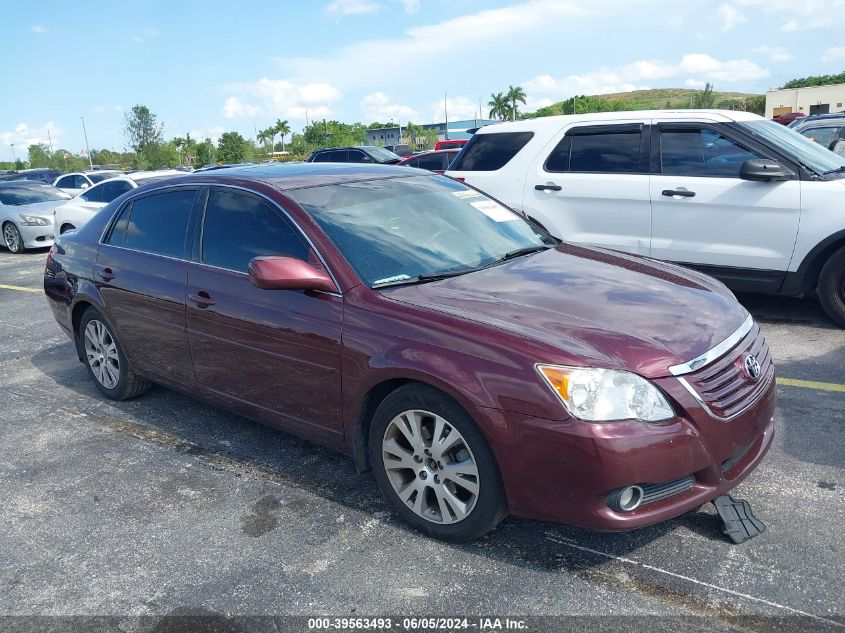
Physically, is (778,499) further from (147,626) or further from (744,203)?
(744,203)

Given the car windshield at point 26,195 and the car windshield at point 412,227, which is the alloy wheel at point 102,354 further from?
the car windshield at point 26,195

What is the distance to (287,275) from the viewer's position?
3305mm

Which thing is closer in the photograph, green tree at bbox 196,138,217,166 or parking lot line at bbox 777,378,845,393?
parking lot line at bbox 777,378,845,393

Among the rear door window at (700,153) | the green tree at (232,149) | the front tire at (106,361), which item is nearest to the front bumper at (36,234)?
the front tire at (106,361)

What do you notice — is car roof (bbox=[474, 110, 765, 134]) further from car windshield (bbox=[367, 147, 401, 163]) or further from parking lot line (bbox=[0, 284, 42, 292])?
car windshield (bbox=[367, 147, 401, 163])

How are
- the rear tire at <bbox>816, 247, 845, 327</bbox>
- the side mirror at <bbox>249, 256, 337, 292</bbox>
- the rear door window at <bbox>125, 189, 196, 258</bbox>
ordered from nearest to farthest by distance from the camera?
the side mirror at <bbox>249, 256, 337, 292</bbox> → the rear door window at <bbox>125, 189, 196, 258</bbox> → the rear tire at <bbox>816, 247, 845, 327</bbox>

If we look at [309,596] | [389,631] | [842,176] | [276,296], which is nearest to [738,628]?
[389,631]

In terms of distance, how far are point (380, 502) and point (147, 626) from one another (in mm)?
1185

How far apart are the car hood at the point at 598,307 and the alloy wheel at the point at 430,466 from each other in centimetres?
50

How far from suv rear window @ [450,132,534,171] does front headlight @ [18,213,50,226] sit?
10129 millimetres

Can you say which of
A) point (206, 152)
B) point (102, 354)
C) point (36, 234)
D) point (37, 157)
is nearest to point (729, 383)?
point (102, 354)

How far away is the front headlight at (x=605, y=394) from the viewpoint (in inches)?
104

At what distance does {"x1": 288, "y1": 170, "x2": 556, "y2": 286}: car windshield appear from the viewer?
355 cm

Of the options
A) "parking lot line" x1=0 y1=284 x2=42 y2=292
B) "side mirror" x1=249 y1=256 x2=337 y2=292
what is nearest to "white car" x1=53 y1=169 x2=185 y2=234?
"parking lot line" x1=0 y1=284 x2=42 y2=292
